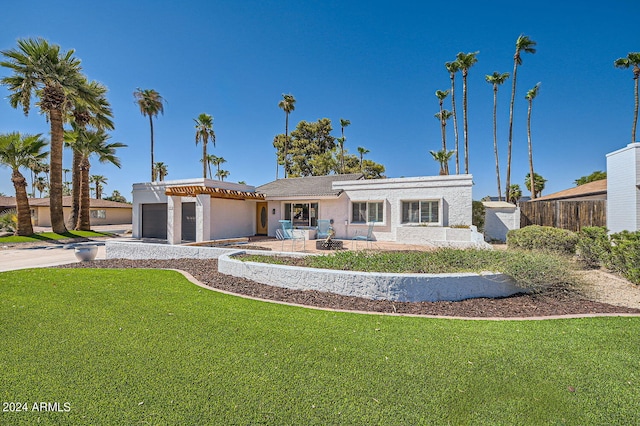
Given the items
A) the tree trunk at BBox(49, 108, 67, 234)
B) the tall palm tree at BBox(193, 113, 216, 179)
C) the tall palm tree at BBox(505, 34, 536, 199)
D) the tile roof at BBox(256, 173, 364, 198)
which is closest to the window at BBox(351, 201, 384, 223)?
the tile roof at BBox(256, 173, 364, 198)

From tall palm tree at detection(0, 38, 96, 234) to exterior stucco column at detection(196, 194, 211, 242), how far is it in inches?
494

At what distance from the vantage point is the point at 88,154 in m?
23.6

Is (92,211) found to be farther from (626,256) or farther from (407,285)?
(626,256)

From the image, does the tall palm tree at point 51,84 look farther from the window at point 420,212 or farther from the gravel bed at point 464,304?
the window at point 420,212

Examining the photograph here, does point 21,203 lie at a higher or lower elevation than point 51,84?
lower

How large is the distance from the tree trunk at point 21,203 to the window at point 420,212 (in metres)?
25.2

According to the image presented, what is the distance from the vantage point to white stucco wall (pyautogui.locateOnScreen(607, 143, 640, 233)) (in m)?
9.12

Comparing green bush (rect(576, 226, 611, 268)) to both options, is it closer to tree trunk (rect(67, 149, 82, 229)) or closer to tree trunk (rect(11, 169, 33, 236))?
tree trunk (rect(11, 169, 33, 236))

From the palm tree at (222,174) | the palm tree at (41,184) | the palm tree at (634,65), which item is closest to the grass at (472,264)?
the palm tree at (634,65)

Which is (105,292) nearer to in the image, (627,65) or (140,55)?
(140,55)

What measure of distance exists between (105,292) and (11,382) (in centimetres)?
389

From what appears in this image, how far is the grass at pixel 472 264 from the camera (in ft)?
20.7

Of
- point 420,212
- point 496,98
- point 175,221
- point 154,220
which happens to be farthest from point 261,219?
point 496,98

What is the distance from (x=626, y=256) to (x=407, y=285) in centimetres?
604
